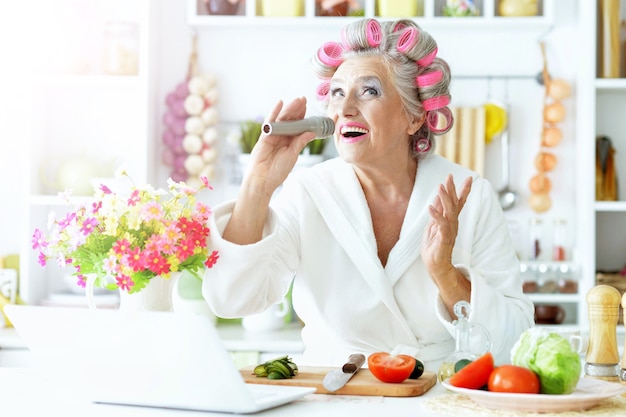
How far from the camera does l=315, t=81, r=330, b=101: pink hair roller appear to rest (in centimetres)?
249

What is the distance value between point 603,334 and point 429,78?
0.85m

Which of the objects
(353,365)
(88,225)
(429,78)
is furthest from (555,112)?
(88,225)

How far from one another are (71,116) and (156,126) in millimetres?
361

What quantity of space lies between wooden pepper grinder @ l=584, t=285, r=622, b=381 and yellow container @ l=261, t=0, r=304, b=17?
2.04 meters

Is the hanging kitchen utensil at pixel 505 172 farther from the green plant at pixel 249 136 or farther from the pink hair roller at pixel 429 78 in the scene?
the pink hair roller at pixel 429 78

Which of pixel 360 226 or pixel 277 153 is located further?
pixel 360 226

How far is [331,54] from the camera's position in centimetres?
246

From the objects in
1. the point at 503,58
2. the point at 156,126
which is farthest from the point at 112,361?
the point at 503,58

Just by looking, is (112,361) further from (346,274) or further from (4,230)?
(4,230)

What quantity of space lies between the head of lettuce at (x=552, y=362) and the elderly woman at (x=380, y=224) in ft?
1.83

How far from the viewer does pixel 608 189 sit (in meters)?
3.61

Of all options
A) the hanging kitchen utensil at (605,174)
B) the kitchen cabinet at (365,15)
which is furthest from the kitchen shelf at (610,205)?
the kitchen cabinet at (365,15)

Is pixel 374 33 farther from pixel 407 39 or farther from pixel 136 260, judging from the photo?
pixel 136 260

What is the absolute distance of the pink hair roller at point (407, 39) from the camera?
93.7 inches
